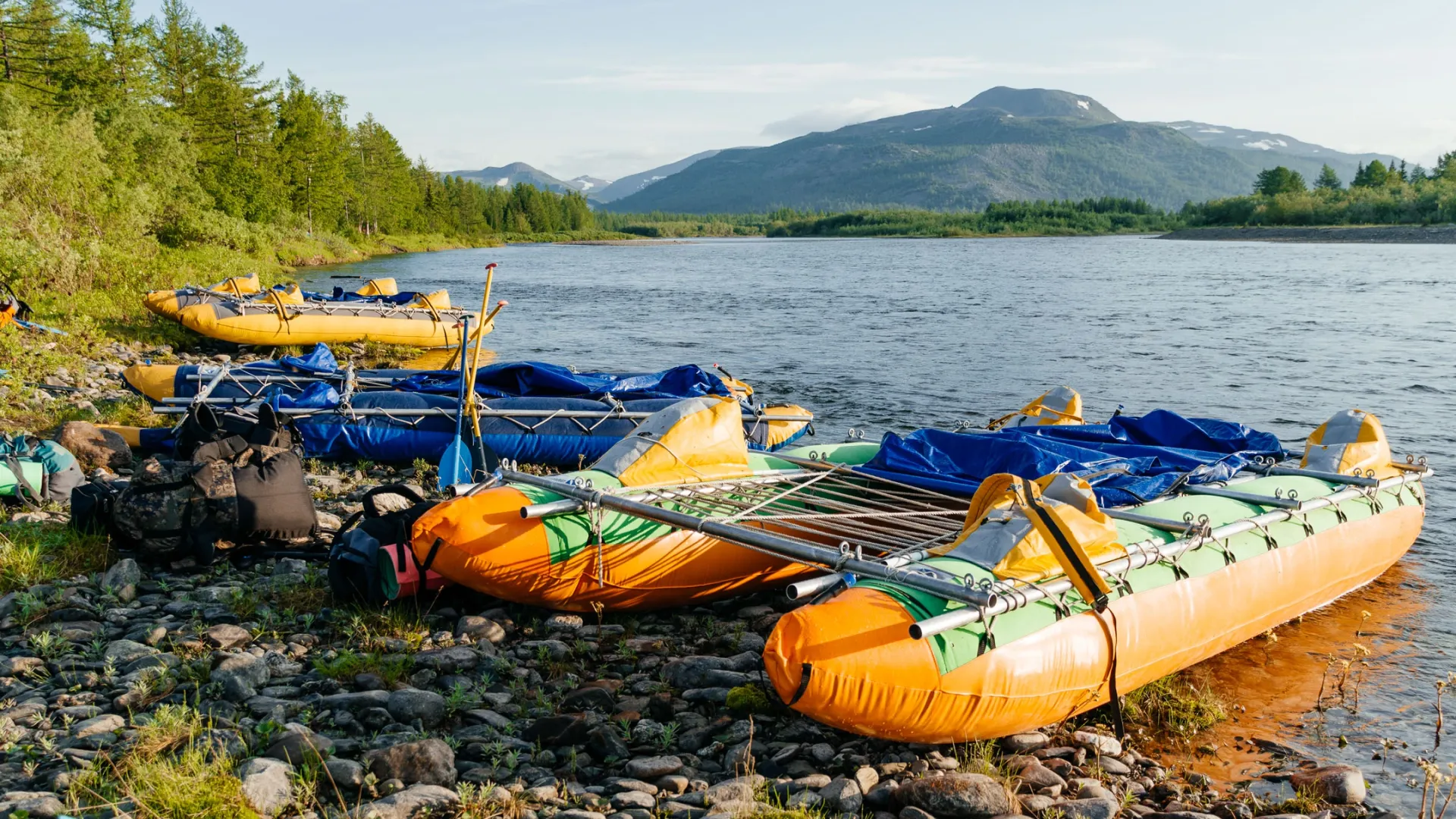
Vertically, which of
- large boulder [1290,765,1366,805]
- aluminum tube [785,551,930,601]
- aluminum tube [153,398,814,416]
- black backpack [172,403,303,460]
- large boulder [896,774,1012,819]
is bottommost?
large boulder [1290,765,1366,805]

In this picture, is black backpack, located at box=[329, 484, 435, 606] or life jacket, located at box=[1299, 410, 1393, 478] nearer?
black backpack, located at box=[329, 484, 435, 606]

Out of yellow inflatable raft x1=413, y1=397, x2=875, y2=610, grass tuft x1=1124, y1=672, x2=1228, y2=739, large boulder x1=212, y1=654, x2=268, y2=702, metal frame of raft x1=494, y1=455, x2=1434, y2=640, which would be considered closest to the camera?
metal frame of raft x1=494, y1=455, x2=1434, y2=640

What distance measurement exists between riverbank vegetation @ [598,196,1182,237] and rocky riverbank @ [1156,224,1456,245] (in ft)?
76.8

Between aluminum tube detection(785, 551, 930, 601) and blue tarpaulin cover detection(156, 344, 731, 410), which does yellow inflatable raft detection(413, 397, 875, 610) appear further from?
blue tarpaulin cover detection(156, 344, 731, 410)

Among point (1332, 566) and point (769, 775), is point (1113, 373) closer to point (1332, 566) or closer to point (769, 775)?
point (1332, 566)

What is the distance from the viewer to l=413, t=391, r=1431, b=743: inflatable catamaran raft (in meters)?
4.82

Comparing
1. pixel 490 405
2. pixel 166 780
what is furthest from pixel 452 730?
pixel 490 405

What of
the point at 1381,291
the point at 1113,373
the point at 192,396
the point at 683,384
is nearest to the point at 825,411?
the point at 683,384

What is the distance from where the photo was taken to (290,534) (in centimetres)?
741

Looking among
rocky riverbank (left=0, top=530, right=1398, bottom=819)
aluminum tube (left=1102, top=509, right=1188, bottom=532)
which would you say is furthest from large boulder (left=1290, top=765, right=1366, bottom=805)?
aluminum tube (left=1102, top=509, right=1188, bottom=532)

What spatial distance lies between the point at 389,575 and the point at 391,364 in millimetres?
13860

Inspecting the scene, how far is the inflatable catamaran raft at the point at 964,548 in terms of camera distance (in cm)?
482

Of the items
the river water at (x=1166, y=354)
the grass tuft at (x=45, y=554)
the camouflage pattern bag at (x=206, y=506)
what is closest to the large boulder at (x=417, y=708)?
the camouflage pattern bag at (x=206, y=506)

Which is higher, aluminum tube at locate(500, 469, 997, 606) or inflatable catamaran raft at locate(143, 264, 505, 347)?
inflatable catamaran raft at locate(143, 264, 505, 347)
